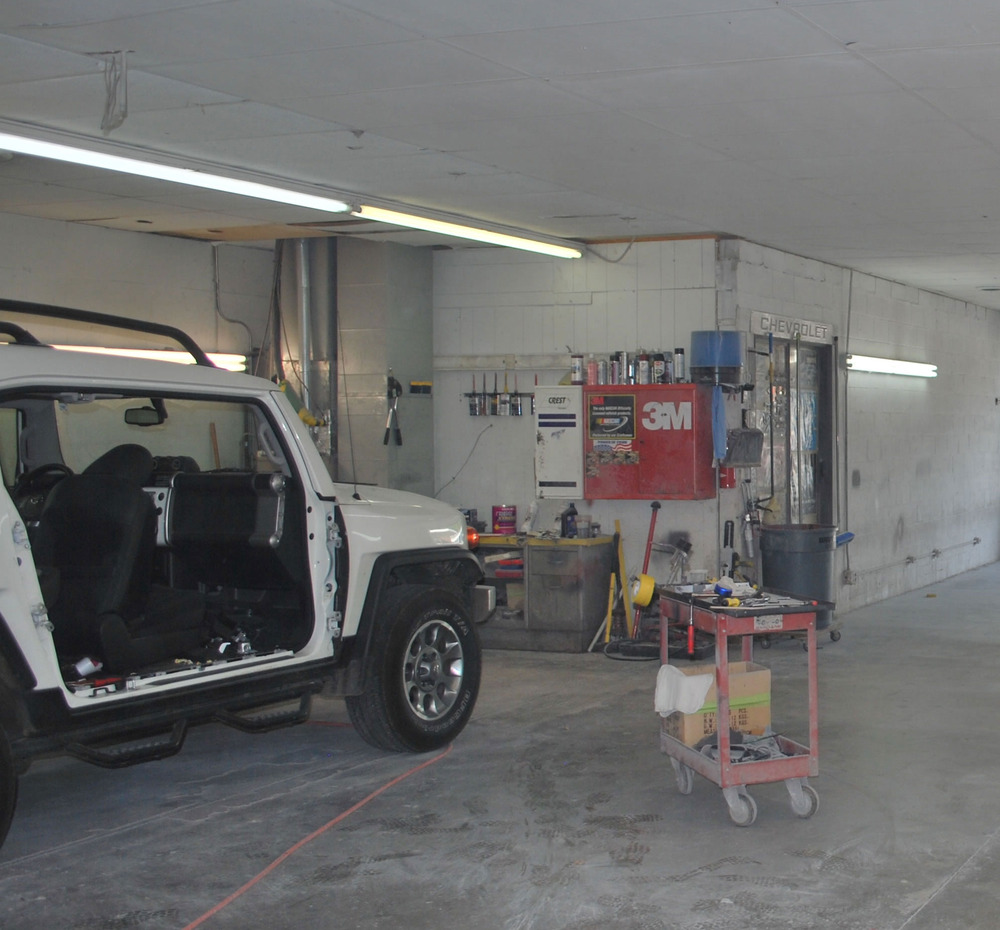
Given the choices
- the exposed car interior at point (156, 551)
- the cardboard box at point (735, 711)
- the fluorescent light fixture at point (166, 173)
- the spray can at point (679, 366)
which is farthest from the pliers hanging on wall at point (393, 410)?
the cardboard box at point (735, 711)

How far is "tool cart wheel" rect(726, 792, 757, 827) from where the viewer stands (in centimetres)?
512

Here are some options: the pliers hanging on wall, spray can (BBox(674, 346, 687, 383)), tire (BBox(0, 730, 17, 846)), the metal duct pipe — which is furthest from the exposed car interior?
spray can (BBox(674, 346, 687, 383))

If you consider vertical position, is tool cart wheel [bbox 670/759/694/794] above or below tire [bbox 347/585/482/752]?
below

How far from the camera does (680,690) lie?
5496mm

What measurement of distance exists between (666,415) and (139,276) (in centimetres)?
411

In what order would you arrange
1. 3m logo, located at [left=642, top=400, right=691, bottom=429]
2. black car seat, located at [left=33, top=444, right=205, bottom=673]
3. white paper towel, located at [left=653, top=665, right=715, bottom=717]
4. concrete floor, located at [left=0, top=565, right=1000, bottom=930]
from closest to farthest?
concrete floor, located at [left=0, top=565, right=1000, bottom=930] → black car seat, located at [left=33, top=444, right=205, bottom=673] → white paper towel, located at [left=653, top=665, right=715, bottom=717] → 3m logo, located at [left=642, top=400, right=691, bottom=429]

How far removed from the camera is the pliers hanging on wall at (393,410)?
1001 cm

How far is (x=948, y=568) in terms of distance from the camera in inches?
571

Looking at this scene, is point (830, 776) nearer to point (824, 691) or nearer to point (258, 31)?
point (824, 691)

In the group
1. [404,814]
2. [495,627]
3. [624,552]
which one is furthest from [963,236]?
[404,814]

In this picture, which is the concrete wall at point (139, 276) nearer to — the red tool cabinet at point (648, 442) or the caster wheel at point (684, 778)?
the red tool cabinet at point (648, 442)

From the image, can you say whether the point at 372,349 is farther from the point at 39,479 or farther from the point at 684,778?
the point at 684,778

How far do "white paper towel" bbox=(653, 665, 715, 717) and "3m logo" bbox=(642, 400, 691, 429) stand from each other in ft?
13.2

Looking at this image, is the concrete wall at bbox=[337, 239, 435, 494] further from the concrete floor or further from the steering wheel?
the steering wheel
